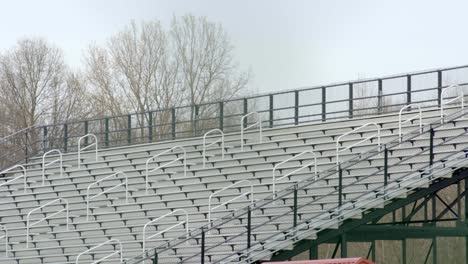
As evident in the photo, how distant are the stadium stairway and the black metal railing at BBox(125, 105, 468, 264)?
5 centimetres

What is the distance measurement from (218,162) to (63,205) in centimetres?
448

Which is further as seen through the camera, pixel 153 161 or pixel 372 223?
pixel 153 161

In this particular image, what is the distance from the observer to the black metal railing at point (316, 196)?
2727 cm

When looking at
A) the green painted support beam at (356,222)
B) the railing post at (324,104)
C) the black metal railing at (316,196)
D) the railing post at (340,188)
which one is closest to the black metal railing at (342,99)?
the railing post at (324,104)

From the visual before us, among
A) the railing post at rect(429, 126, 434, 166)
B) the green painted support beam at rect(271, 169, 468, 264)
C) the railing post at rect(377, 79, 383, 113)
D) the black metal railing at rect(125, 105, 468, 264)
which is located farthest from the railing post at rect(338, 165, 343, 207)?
the railing post at rect(377, 79, 383, 113)

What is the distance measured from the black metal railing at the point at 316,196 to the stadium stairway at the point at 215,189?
5 centimetres

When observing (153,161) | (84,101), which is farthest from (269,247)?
(84,101)

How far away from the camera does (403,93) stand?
33.6 metres

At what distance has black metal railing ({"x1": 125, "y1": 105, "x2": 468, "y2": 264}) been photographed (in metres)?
27.3

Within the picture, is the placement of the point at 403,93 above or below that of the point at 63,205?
above

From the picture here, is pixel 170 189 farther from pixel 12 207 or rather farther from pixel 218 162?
pixel 12 207

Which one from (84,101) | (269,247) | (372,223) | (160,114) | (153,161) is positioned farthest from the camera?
(84,101)

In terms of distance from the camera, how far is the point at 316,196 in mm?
28719

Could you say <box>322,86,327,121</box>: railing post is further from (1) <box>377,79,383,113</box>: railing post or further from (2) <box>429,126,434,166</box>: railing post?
(2) <box>429,126,434,166</box>: railing post
